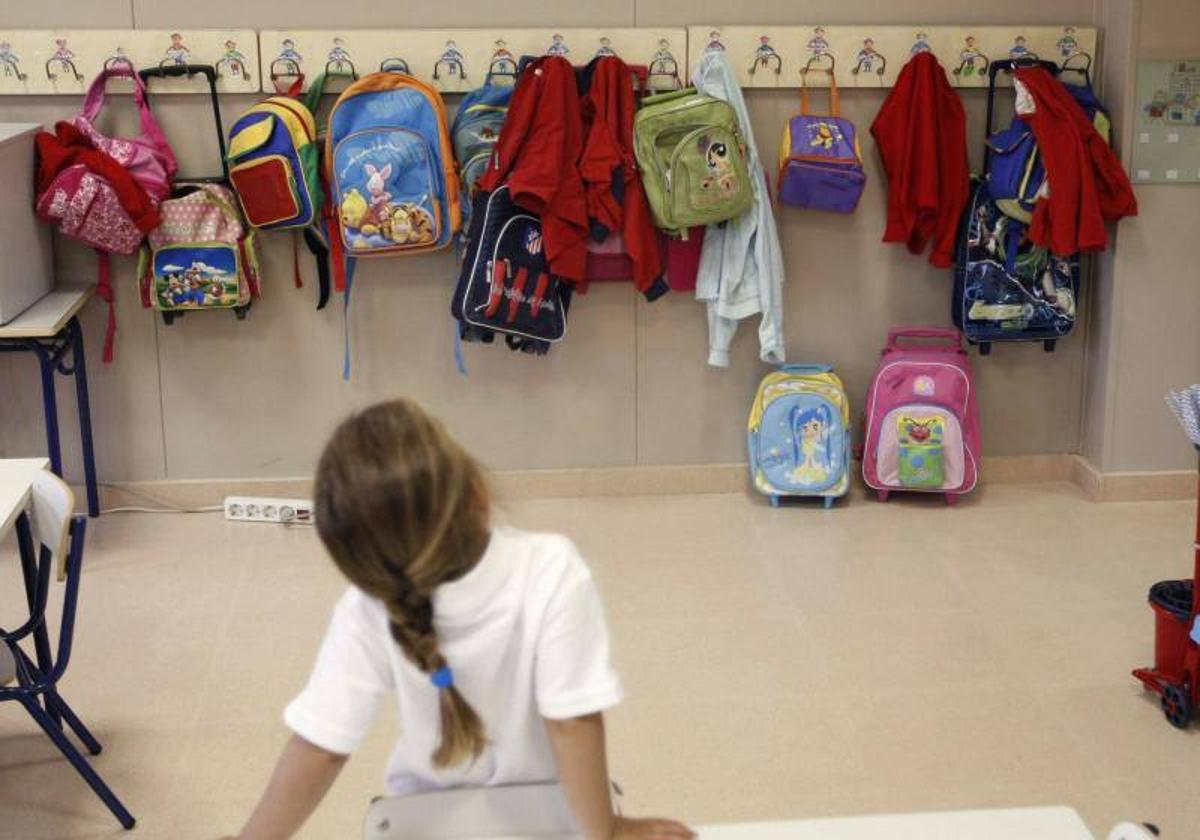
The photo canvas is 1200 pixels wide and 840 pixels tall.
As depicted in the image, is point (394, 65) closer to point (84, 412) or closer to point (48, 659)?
point (84, 412)

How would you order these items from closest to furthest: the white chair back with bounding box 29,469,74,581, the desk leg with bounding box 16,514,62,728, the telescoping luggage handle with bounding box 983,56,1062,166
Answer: the white chair back with bounding box 29,469,74,581, the desk leg with bounding box 16,514,62,728, the telescoping luggage handle with bounding box 983,56,1062,166

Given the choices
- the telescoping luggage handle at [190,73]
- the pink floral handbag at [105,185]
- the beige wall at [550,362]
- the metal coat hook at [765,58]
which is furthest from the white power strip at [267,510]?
the metal coat hook at [765,58]

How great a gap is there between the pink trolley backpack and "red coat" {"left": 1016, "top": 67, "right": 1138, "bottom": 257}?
Result: 490mm

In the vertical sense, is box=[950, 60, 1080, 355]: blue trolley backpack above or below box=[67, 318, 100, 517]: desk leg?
above

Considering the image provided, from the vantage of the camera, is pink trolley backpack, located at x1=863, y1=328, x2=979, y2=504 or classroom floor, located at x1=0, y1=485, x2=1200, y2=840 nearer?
classroom floor, located at x1=0, y1=485, x2=1200, y2=840

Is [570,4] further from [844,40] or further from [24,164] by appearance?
[24,164]

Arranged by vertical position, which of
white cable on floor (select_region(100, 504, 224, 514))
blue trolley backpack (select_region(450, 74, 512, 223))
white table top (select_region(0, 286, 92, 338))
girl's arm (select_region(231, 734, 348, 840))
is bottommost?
white cable on floor (select_region(100, 504, 224, 514))

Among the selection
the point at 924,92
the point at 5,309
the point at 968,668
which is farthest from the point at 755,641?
the point at 5,309

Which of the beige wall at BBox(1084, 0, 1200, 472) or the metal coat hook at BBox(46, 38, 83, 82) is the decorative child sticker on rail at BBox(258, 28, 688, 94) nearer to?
the metal coat hook at BBox(46, 38, 83, 82)

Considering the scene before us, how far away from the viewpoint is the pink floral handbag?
4285 millimetres

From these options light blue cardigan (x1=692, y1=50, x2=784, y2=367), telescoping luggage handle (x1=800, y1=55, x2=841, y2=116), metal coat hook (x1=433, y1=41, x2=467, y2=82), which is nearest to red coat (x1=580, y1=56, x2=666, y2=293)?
light blue cardigan (x1=692, y1=50, x2=784, y2=367)

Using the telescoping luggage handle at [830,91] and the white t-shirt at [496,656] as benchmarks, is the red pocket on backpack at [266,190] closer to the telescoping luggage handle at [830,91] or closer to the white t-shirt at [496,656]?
the telescoping luggage handle at [830,91]

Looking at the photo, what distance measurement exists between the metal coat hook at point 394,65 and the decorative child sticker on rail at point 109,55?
0.37 metres

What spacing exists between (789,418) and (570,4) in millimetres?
1409
